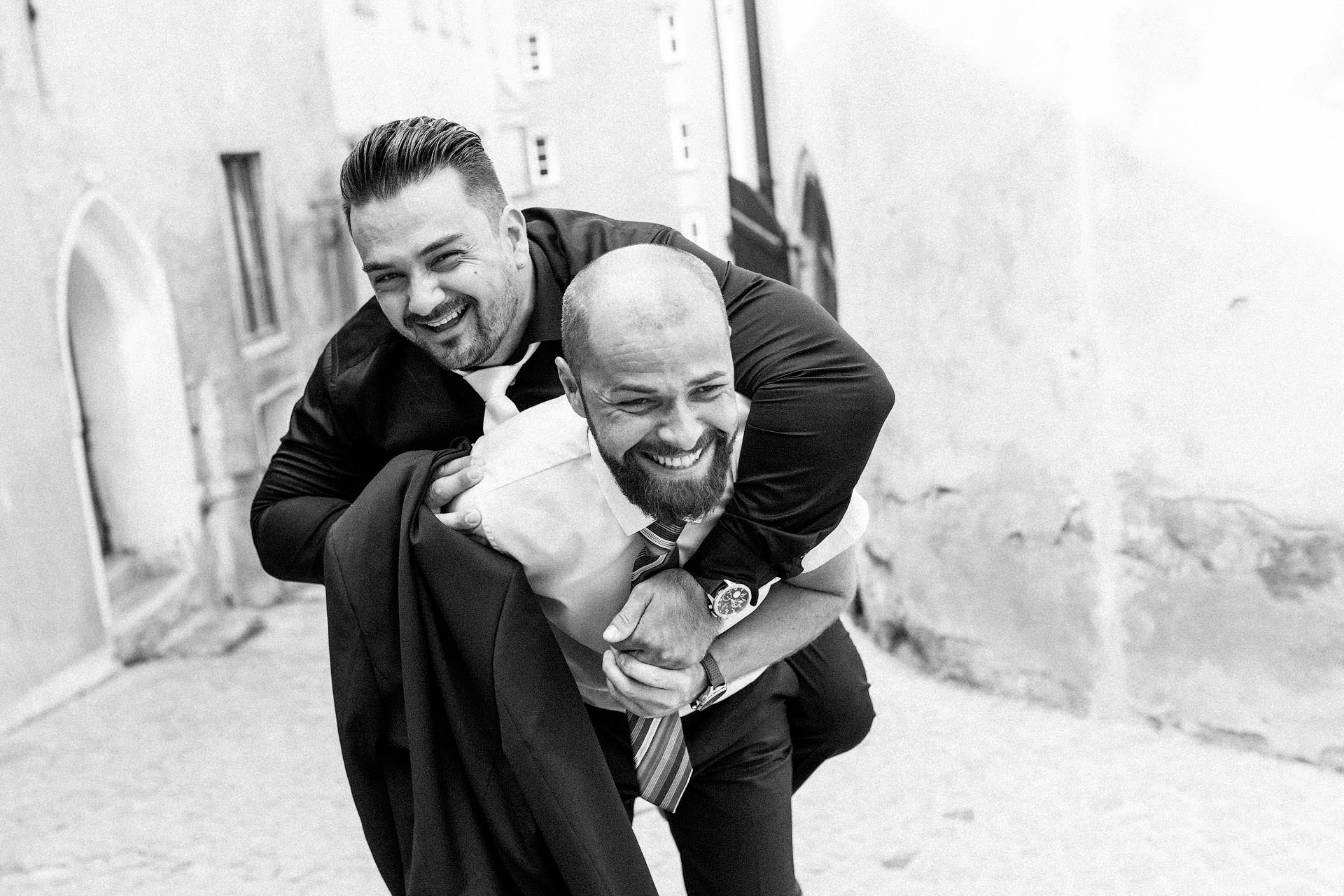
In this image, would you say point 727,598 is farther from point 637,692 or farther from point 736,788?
point 736,788

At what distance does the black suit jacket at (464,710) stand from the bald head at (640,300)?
299mm

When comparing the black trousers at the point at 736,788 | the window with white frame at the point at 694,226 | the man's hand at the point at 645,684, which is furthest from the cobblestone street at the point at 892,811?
the window with white frame at the point at 694,226

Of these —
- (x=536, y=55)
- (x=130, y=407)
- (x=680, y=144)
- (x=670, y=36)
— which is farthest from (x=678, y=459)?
(x=536, y=55)

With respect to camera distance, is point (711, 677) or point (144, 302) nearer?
point (711, 677)

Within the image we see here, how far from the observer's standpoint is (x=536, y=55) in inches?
604

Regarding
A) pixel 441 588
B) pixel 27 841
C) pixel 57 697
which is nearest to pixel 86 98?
pixel 57 697

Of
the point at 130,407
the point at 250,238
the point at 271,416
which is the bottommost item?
the point at 271,416

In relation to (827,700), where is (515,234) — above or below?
above

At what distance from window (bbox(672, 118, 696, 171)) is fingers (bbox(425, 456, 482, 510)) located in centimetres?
1276

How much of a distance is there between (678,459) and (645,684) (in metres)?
0.30

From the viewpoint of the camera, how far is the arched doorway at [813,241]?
23.7 feet

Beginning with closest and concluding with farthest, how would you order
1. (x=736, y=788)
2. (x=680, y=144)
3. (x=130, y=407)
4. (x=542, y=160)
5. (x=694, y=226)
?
(x=736, y=788), (x=130, y=407), (x=694, y=226), (x=542, y=160), (x=680, y=144)

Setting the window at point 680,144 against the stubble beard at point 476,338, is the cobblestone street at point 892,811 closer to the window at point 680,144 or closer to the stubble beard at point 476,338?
the stubble beard at point 476,338

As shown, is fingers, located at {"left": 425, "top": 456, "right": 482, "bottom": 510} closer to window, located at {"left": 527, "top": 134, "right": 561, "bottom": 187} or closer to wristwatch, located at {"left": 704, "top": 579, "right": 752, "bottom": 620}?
wristwatch, located at {"left": 704, "top": 579, "right": 752, "bottom": 620}
